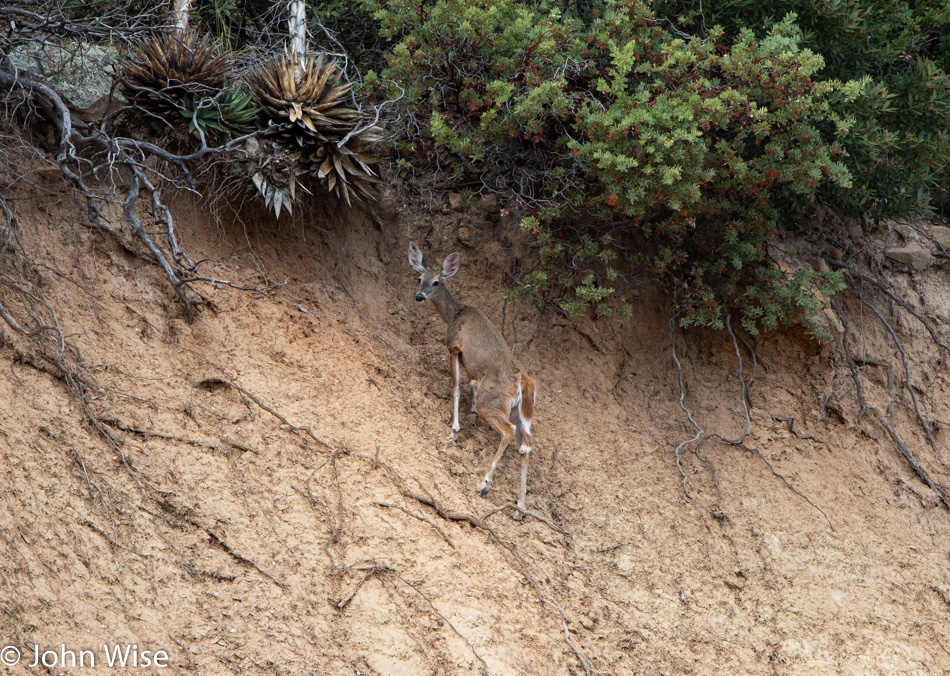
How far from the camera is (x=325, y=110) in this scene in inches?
346

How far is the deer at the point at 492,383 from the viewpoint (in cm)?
835

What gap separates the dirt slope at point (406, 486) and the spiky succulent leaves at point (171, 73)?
1123 mm

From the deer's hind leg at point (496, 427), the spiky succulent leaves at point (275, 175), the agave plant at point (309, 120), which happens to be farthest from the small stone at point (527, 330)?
the spiky succulent leaves at point (275, 175)

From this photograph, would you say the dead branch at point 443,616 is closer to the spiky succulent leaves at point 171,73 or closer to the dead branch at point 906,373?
the spiky succulent leaves at point 171,73

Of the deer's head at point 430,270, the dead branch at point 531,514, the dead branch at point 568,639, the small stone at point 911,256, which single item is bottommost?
the dead branch at point 568,639

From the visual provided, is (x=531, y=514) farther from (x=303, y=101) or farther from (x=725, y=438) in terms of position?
(x=303, y=101)

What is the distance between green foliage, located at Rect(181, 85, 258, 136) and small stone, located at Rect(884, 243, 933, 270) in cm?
769

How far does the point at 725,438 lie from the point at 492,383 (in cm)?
273

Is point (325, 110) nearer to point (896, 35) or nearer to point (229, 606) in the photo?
point (229, 606)

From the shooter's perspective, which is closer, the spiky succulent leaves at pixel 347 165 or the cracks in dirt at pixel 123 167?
the cracks in dirt at pixel 123 167

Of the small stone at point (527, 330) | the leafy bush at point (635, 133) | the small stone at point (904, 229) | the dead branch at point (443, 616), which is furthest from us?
the small stone at point (904, 229)

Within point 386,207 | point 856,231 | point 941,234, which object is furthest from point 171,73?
point 941,234

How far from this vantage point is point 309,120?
28.3 ft

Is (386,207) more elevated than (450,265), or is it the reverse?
(386,207)
